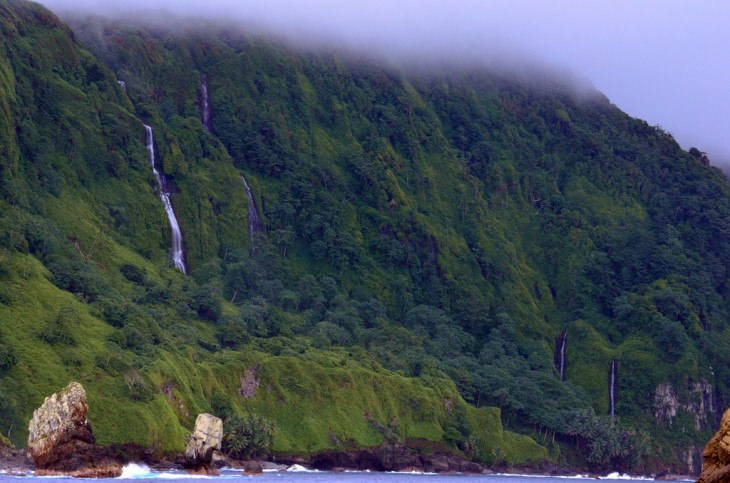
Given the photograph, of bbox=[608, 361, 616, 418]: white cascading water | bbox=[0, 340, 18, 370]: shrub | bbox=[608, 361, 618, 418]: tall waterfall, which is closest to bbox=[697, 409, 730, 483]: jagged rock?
bbox=[0, 340, 18, 370]: shrub

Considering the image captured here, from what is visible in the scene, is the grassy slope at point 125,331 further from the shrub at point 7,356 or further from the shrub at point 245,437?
the shrub at point 245,437

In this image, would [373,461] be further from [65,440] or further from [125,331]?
[65,440]

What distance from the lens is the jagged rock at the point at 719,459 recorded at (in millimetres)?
29828

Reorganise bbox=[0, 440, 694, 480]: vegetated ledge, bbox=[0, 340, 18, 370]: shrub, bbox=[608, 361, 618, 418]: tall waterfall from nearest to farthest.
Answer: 1. bbox=[0, 440, 694, 480]: vegetated ledge
2. bbox=[0, 340, 18, 370]: shrub
3. bbox=[608, 361, 618, 418]: tall waterfall

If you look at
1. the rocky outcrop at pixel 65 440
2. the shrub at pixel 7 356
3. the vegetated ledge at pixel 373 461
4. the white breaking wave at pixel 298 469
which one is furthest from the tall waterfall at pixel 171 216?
the rocky outcrop at pixel 65 440

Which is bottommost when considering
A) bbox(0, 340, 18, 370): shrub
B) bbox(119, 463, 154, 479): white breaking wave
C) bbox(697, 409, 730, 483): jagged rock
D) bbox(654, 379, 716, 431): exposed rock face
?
bbox(654, 379, 716, 431): exposed rock face

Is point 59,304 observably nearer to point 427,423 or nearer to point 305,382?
point 305,382

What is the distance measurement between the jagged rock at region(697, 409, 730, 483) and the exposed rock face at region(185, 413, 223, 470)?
8042 cm

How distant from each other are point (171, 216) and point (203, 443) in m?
91.6

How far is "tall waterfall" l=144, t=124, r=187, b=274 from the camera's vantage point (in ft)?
614

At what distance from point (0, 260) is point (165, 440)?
105ft

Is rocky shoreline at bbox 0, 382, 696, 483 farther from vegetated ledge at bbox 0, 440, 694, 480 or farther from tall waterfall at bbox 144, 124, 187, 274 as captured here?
tall waterfall at bbox 144, 124, 187, 274

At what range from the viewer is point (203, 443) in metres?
106

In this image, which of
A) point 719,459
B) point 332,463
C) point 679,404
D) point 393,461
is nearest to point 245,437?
point 332,463
